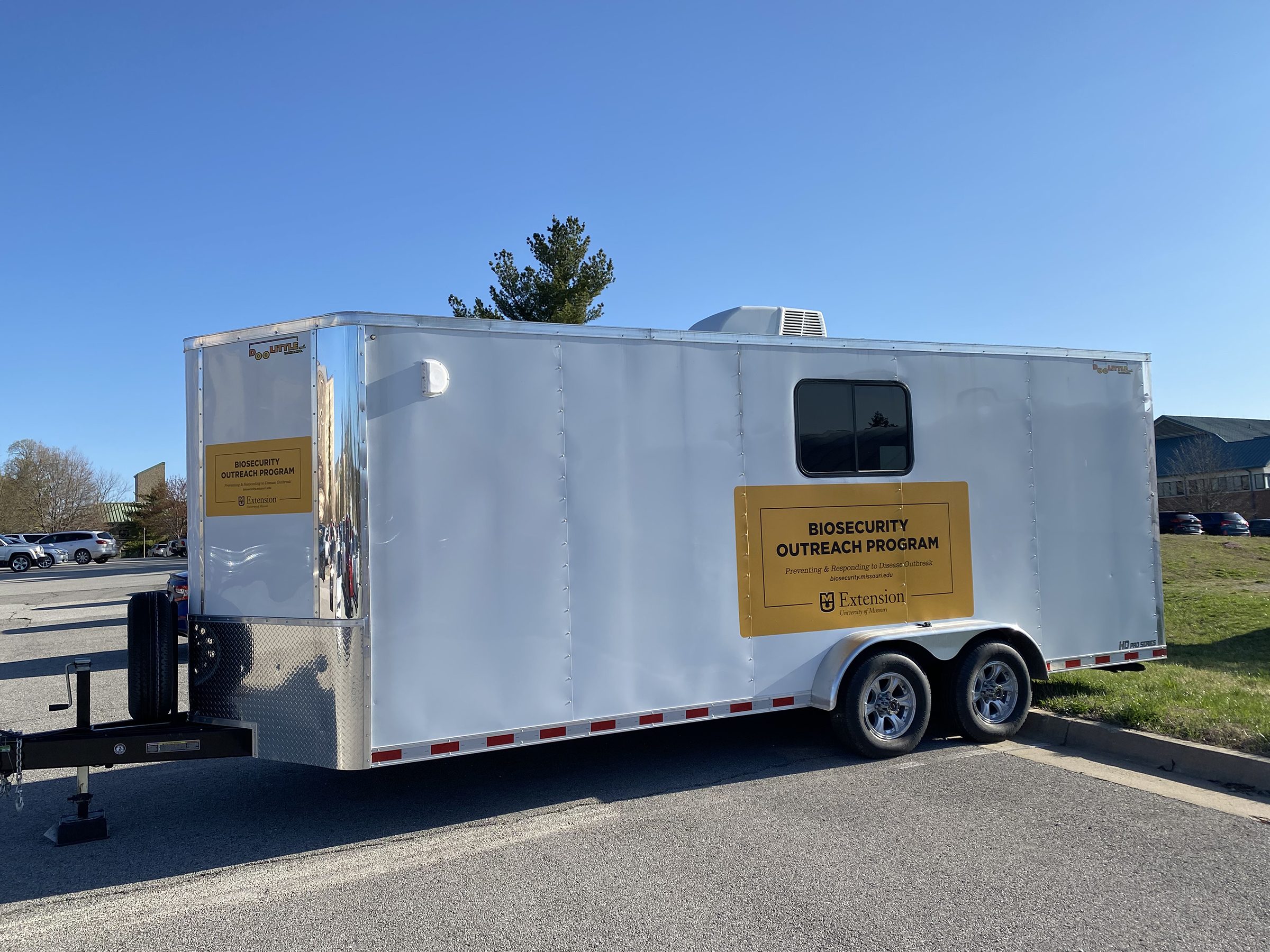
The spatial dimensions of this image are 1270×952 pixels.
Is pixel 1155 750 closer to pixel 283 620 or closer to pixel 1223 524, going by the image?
pixel 283 620

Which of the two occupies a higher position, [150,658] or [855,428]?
A: [855,428]

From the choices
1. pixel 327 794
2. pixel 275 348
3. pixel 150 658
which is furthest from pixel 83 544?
pixel 275 348

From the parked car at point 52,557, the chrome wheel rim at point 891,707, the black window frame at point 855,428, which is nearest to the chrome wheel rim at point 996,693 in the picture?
the chrome wheel rim at point 891,707

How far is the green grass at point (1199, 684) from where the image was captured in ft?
18.8

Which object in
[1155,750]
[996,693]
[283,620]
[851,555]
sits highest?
[851,555]

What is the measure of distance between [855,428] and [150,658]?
15.3 ft

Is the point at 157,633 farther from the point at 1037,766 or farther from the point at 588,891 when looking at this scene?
the point at 1037,766

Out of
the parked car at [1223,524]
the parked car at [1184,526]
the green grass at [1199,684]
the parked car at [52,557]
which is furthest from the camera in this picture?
the parked car at [1184,526]

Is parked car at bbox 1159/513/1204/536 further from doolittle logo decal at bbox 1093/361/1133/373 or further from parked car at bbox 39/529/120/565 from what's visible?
parked car at bbox 39/529/120/565

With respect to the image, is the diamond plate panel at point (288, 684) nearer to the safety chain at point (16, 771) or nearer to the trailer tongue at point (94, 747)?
the trailer tongue at point (94, 747)

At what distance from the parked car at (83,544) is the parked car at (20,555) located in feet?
6.70

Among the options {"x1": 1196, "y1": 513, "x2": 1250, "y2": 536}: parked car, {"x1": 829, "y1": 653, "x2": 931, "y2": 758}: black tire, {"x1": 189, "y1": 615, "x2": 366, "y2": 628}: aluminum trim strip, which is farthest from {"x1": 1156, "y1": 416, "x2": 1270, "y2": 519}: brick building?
{"x1": 189, "y1": 615, "x2": 366, "y2": 628}: aluminum trim strip

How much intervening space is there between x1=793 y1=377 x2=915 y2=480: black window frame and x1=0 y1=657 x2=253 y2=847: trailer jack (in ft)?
12.4

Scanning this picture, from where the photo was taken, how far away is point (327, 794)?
5.52 metres
